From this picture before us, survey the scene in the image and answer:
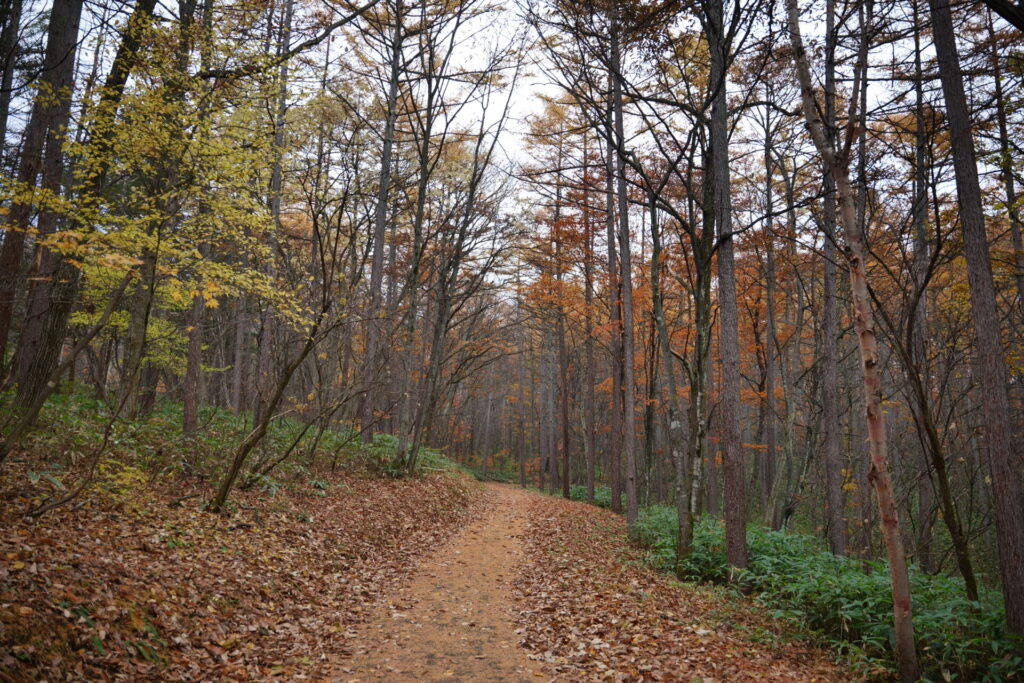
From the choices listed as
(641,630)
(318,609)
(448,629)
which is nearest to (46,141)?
(318,609)

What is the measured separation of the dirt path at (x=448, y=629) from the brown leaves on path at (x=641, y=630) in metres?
0.29

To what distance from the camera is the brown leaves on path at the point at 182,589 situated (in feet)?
11.8

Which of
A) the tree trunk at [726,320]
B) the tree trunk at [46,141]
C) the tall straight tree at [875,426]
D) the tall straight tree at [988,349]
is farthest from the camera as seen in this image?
the tree trunk at [726,320]

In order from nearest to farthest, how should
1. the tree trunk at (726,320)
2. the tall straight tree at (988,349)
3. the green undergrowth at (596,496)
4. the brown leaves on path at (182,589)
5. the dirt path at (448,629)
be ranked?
the brown leaves on path at (182,589) → the dirt path at (448,629) → the tall straight tree at (988,349) → the tree trunk at (726,320) → the green undergrowth at (596,496)

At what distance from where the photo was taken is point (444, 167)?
18.0m

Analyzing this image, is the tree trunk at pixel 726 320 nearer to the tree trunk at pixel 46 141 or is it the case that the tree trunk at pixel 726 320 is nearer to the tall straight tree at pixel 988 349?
the tall straight tree at pixel 988 349

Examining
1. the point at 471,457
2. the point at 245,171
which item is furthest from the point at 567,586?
the point at 471,457

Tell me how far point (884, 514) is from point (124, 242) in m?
9.37

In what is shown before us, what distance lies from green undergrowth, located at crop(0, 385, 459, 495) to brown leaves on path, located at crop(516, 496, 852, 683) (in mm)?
4761

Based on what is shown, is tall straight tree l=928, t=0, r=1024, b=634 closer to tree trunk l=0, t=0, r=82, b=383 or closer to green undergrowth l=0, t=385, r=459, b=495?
green undergrowth l=0, t=385, r=459, b=495

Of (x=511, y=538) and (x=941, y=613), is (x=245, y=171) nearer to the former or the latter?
(x=511, y=538)

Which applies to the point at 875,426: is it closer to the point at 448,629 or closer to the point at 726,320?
the point at 726,320

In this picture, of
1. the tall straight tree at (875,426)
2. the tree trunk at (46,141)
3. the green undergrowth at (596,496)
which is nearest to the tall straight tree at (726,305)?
the tall straight tree at (875,426)

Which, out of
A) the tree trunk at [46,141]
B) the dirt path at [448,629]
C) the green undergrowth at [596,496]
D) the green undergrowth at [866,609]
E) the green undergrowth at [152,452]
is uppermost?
A: the tree trunk at [46,141]
